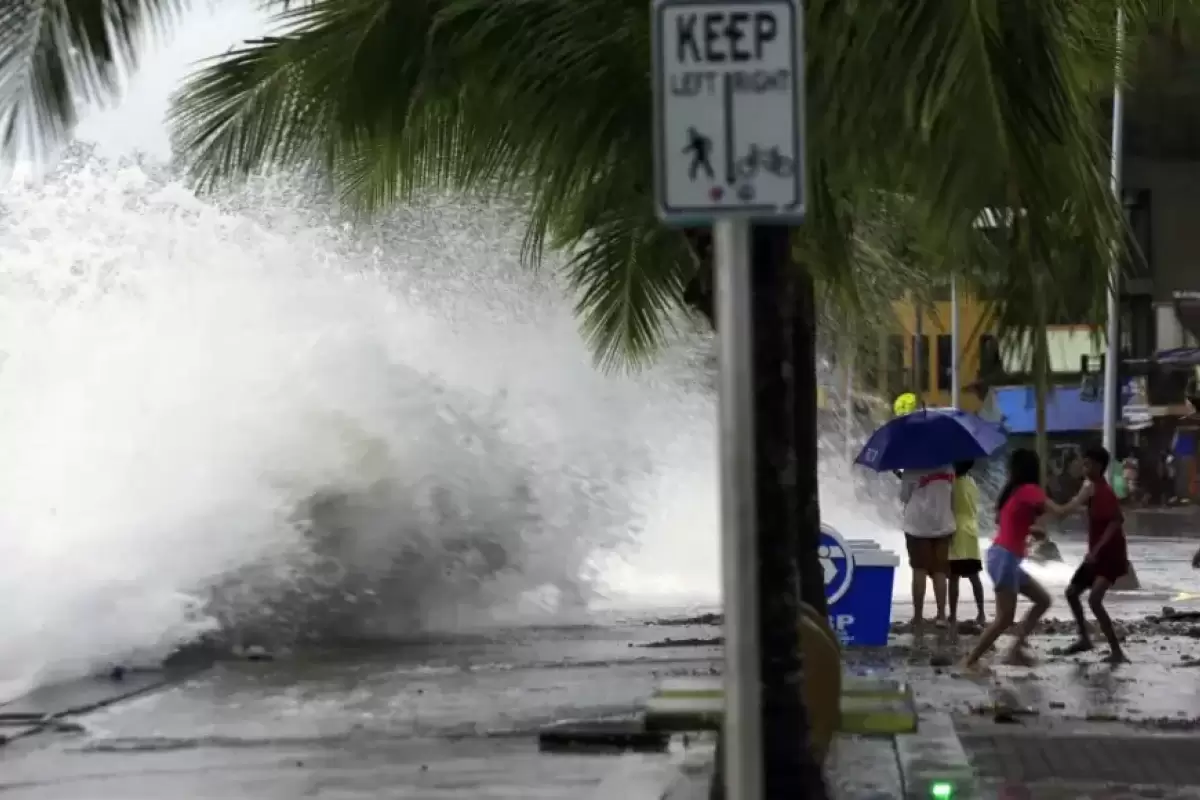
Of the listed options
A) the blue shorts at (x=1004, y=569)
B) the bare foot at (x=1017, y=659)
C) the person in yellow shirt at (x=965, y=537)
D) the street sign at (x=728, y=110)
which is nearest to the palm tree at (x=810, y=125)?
the street sign at (x=728, y=110)

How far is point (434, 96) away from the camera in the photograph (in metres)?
5.65

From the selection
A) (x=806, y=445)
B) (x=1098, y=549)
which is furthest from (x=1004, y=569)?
(x=806, y=445)

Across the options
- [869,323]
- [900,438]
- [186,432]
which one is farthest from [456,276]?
[869,323]

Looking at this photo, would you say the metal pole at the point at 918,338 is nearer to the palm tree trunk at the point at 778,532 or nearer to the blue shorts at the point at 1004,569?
the blue shorts at the point at 1004,569

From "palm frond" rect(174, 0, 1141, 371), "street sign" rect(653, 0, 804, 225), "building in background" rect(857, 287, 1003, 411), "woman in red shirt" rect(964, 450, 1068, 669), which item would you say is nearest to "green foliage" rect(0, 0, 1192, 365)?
"palm frond" rect(174, 0, 1141, 371)

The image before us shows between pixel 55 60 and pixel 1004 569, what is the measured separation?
749cm

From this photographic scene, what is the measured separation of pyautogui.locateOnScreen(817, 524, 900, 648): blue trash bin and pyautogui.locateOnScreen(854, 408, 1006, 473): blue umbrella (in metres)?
0.97

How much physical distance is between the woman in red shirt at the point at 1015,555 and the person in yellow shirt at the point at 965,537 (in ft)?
5.85

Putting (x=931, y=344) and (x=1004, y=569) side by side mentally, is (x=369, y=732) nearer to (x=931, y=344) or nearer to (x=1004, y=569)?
(x=1004, y=569)

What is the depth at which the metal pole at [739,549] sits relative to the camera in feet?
11.3

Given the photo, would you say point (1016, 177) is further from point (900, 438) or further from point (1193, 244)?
point (1193, 244)

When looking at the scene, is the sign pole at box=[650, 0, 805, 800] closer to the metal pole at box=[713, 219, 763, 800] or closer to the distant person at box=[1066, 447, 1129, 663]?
the metal pole at box=[713, 219, 763, 800]

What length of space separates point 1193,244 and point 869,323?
31.7 m

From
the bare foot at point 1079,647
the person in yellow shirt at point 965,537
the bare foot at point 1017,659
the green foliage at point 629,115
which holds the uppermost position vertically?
the green foliage at point 629,115
